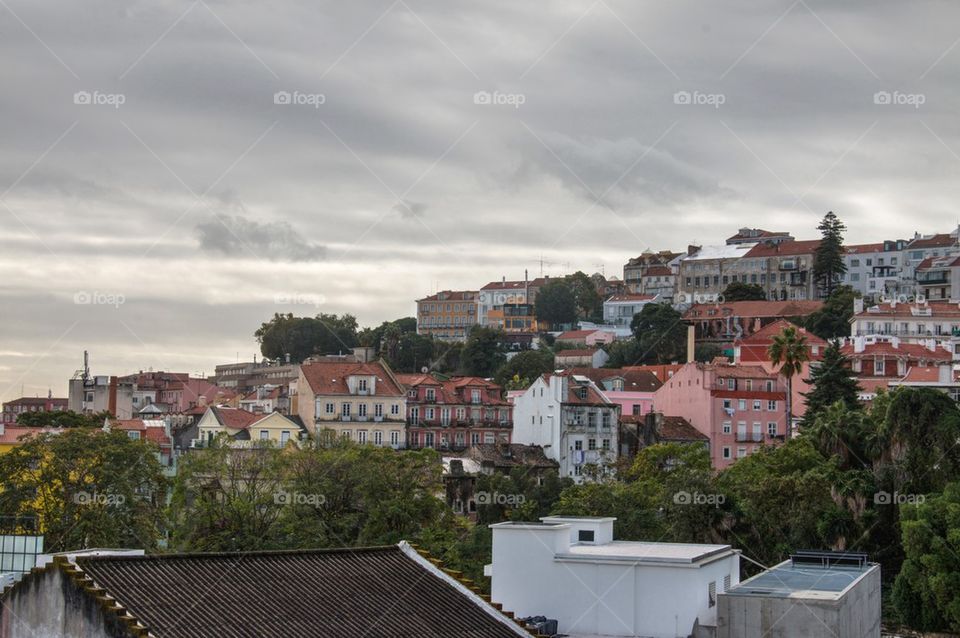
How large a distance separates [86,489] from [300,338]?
106 meters

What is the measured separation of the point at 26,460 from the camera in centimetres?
6231

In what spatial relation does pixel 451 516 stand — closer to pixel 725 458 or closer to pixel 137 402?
pixel 725 458

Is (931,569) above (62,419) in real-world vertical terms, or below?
below

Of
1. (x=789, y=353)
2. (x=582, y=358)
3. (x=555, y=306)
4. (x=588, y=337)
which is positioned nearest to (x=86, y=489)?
(x=789, y=353)

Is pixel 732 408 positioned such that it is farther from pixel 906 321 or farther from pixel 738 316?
pixel 738 316

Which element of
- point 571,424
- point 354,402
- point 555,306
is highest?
point 555,306

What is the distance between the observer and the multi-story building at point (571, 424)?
99.6 m

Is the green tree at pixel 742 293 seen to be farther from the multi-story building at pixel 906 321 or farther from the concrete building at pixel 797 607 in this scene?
the concrete building at pixel 797 607

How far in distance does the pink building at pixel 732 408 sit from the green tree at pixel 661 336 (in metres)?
36.4

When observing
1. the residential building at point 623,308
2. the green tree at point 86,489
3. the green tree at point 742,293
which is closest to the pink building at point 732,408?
the green tree at point 86,489

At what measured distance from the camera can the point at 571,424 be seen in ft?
329

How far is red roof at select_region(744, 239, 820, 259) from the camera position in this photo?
18400 cm

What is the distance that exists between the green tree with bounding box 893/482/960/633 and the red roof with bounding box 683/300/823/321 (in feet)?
314

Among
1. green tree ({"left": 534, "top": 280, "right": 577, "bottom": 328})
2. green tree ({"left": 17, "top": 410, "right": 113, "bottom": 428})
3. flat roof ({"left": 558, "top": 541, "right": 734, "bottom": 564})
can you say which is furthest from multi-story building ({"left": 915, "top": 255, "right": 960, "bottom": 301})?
flat roof ({"left": 558, "top": 541, "right": 734, "bottom": 564})
